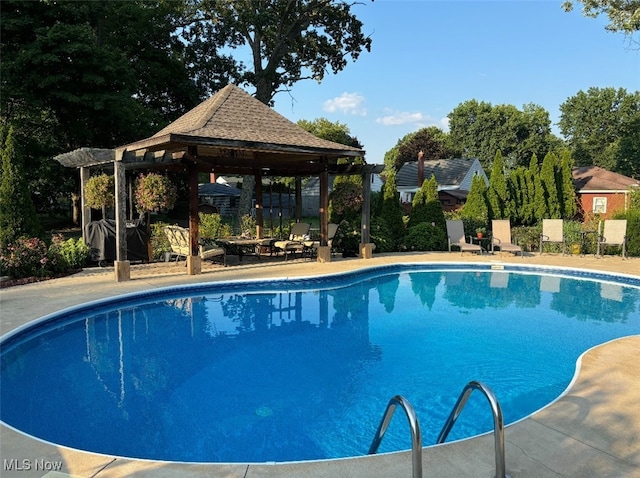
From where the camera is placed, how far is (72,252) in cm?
1175

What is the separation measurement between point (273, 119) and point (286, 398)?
9419mm

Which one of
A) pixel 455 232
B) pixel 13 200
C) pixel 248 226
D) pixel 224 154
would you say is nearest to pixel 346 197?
pixel 224 154

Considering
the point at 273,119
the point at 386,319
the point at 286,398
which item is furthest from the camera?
the point at 273,119

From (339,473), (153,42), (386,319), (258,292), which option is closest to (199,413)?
(339,473)

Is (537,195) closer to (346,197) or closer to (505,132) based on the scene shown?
(346,197)

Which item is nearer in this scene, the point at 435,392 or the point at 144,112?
the point at 435,392

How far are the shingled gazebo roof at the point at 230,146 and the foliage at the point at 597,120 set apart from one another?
158 feet

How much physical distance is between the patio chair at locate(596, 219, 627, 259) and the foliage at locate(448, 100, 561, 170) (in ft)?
119

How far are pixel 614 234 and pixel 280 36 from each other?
17458 mm

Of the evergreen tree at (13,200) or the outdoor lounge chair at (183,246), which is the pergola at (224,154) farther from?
the evergreen tree at (13,200)

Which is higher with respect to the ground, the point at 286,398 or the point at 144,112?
the point at 144,112

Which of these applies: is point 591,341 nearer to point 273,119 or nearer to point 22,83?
point 273,119

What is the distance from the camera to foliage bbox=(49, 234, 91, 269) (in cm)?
1142

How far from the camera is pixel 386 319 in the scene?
8.62 metres
